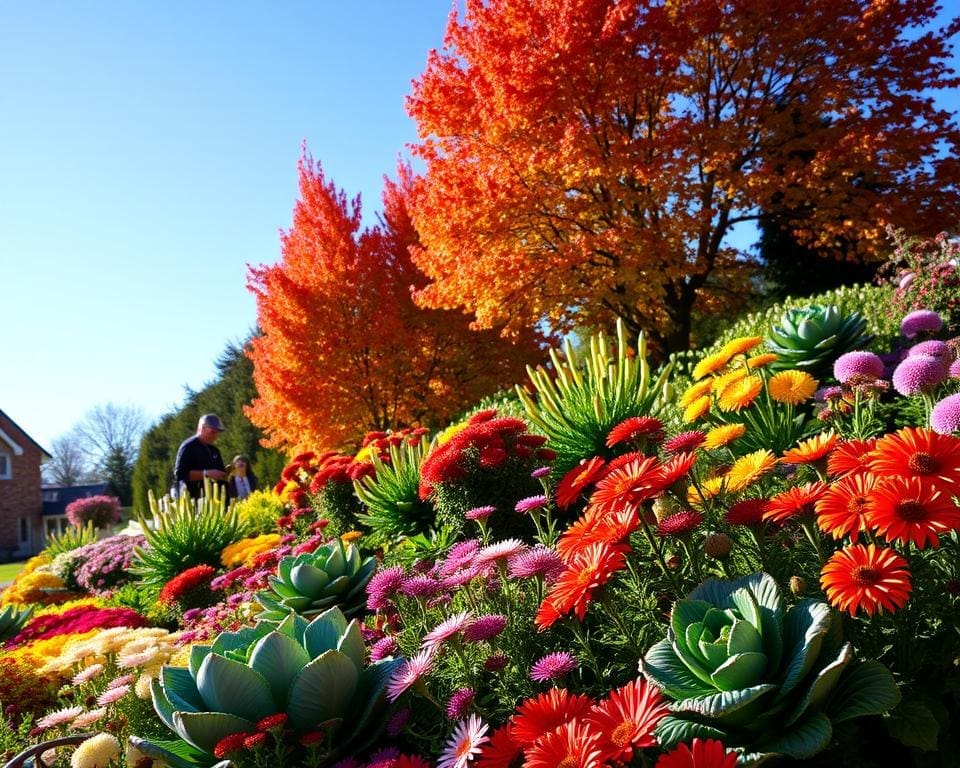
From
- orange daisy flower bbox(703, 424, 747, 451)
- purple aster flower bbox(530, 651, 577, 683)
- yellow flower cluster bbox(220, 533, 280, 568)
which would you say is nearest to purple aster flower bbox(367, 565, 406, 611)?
purple aster flower bbox(530, 651, 577, 683)

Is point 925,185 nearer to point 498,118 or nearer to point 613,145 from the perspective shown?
point 613,145

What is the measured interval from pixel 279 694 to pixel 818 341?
12.5 feet

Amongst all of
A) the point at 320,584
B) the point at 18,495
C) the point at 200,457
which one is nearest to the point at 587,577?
the point at 320,584

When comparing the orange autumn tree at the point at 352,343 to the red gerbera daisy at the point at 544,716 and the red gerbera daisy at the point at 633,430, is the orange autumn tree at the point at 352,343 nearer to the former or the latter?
the red gerbera daisy at the point at 633,430

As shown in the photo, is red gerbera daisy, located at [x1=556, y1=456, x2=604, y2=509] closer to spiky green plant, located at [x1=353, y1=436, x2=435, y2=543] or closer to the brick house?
spiky green plant, located at [x1=353, y1=436, x2=435, y2=543]

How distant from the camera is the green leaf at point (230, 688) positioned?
1.95 meters

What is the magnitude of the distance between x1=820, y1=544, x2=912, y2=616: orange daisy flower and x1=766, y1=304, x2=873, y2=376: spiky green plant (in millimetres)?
3206

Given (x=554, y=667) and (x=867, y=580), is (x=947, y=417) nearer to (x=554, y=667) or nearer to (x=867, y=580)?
(x=867, y=580)

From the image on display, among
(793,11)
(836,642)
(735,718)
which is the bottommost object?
(735,718)

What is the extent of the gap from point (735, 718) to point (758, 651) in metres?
0.15

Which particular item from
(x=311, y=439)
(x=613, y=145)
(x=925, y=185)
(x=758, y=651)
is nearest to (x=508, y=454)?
(x=758, y=651)

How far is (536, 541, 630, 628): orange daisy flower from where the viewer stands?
1.64 meters

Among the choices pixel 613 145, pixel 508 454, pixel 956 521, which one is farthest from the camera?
pixel 613 145

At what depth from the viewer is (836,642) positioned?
1.60 metres
